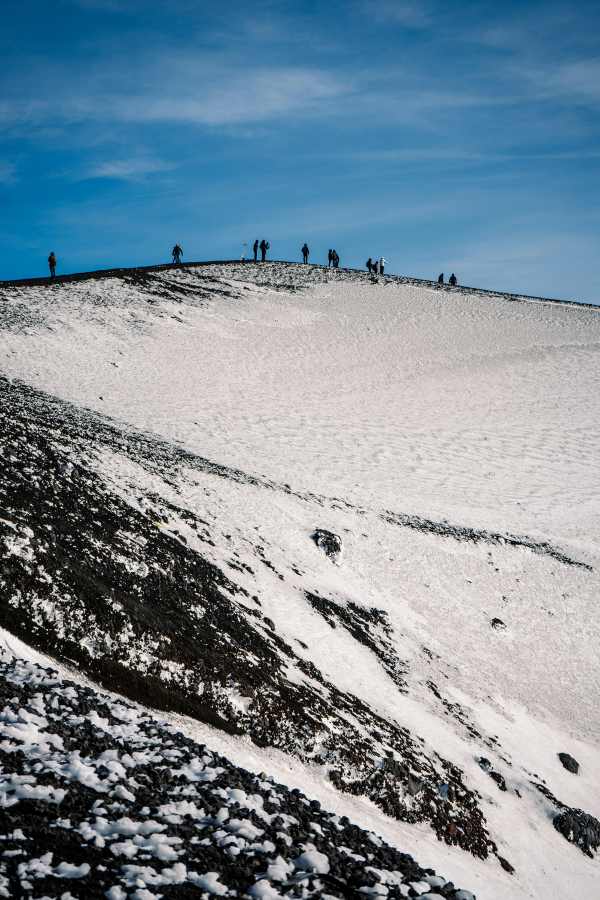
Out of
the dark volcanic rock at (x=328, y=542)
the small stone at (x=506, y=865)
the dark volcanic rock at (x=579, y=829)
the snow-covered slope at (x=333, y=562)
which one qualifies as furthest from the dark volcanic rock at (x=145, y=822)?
the dark volcanic rock at (x=328, y=542)

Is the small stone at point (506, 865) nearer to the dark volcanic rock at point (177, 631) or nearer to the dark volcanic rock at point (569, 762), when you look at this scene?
the dark volcanic rock at point (177, 631)

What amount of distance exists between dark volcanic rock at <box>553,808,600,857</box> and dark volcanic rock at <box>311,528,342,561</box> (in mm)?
7132

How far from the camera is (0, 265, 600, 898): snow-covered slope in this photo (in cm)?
975

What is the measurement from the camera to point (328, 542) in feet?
55.0

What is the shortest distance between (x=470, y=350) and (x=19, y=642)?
36545mm

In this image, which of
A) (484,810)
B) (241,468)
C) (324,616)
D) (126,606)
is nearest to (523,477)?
(241,468)

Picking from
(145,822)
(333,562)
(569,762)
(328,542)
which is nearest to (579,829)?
(569,762)

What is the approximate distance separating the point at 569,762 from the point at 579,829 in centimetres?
199

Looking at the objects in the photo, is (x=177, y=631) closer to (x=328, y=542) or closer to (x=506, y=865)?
(x=506, y=865)

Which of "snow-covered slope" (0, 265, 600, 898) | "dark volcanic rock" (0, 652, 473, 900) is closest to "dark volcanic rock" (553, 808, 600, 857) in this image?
"snow-covered slope" (0, 265, 600, 898)

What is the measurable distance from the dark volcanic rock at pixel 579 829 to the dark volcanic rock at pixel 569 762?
57.8 inches

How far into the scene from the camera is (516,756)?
12.5 meters

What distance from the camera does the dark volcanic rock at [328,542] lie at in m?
16.5

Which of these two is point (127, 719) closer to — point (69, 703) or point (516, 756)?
point (69, 703)
